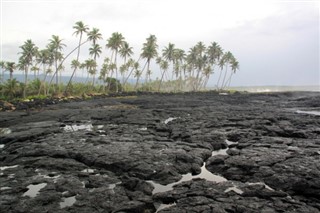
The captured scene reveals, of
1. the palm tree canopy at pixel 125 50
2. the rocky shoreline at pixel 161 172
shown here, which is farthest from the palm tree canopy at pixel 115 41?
the rocky shoreline at pixel 161 172

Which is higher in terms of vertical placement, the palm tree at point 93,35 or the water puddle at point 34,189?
the palm tree at point 93,35

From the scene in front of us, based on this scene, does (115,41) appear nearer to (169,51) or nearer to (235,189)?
(169,51)

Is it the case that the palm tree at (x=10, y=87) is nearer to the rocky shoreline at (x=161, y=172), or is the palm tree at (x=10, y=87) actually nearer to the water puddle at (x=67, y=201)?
the rocky shoreline at (x=161, y=172)

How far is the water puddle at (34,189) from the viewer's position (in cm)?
1127

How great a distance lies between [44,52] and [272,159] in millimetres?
72310

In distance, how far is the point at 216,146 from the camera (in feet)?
63.9

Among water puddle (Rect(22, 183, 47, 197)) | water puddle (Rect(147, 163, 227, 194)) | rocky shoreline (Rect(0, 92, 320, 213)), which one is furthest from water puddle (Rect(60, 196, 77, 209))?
water puddle (Rect(147, 163, 227, 194))

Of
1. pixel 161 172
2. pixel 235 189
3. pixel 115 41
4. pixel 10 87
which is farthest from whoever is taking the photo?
pixel 115 41

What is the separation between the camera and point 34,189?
11.8 meters

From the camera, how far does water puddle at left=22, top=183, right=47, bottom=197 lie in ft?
37.0

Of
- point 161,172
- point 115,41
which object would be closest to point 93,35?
point 115,41

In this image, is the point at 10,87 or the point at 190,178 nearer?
the point at 190,178

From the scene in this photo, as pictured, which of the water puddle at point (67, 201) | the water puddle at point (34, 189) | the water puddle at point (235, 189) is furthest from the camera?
the water puddle at point (235, 189)

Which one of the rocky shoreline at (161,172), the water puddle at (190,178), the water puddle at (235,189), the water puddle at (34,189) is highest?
the rocky shoreline at (161,172)
